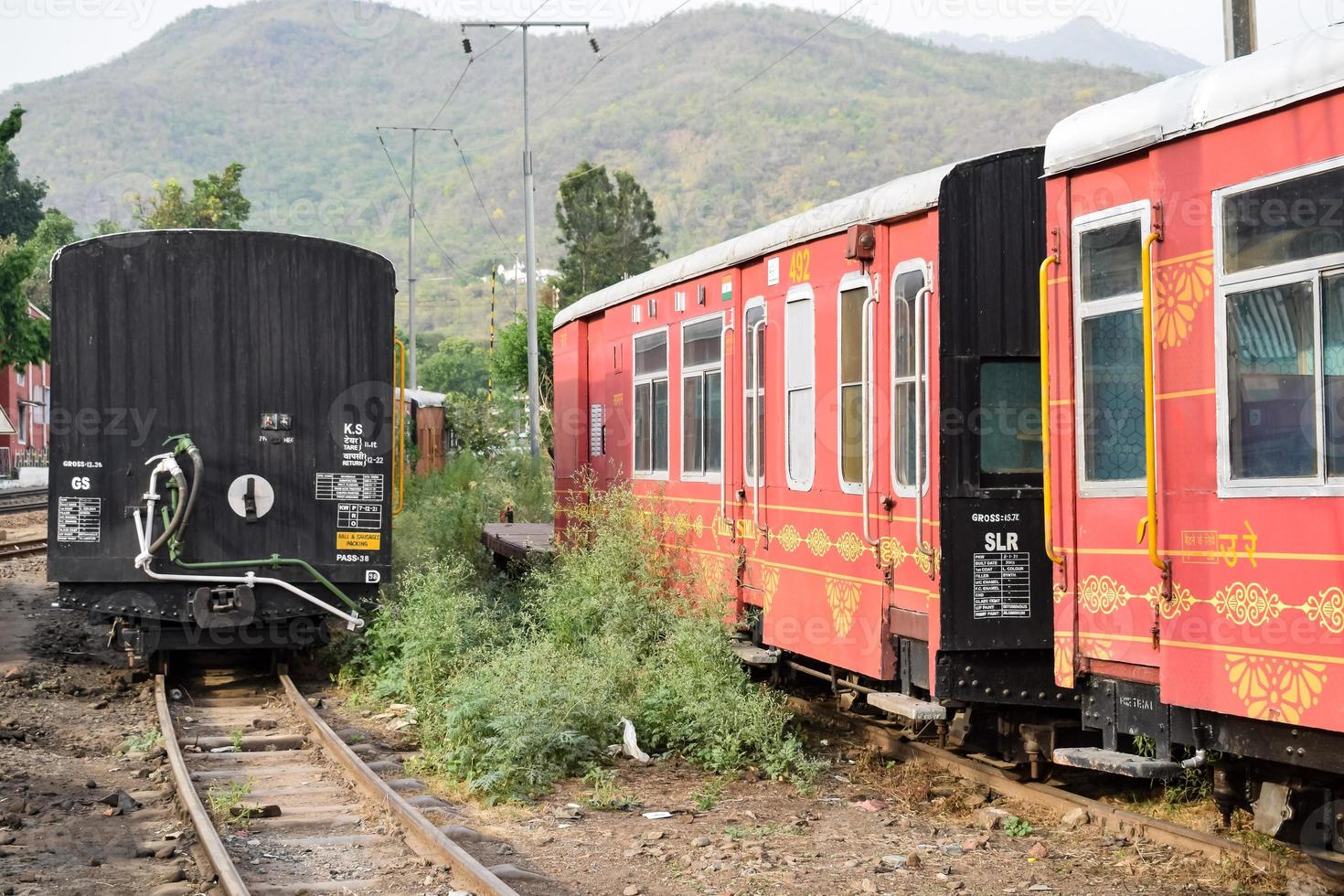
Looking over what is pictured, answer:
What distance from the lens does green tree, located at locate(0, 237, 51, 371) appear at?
1547 inches

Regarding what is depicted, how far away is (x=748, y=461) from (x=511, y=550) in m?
6.66

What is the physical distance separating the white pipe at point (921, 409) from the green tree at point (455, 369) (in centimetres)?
10118

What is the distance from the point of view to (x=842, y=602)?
28.1ft

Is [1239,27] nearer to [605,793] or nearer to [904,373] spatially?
[904,373]

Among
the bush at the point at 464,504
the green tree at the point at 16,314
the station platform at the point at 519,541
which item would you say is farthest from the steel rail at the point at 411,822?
the green tree at the point at 16,314

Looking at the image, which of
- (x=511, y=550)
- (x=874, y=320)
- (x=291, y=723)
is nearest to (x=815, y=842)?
(x=874, y=320)

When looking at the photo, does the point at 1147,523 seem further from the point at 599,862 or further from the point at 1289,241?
the point at 599,862

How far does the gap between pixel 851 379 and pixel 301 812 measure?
13.5 feet

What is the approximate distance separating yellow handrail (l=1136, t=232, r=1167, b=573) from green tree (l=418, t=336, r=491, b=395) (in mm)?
102880

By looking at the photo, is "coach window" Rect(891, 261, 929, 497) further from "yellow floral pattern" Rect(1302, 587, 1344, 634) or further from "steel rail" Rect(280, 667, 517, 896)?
"steel rail" Rect(280, 667, 517, 896)

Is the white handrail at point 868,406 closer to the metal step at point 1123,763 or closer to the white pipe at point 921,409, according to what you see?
the white pipe at point 921,409

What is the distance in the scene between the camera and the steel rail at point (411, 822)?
6078 millimetres

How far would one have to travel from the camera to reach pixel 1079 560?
6.40m

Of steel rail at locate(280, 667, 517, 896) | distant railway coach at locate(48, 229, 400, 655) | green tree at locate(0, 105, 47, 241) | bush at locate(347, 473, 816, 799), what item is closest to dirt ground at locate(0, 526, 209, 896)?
distant railway coach at locate(48, 229, 400, 655)
